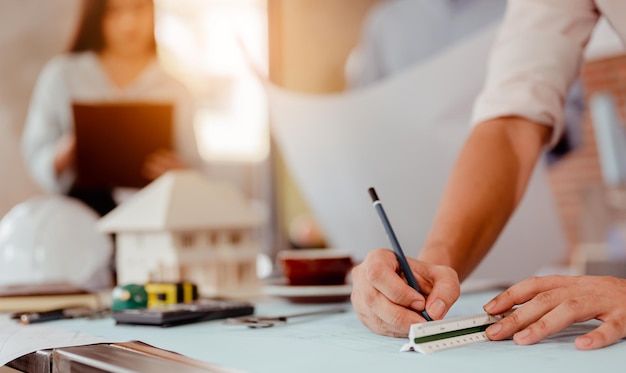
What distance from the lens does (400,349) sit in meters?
0.69

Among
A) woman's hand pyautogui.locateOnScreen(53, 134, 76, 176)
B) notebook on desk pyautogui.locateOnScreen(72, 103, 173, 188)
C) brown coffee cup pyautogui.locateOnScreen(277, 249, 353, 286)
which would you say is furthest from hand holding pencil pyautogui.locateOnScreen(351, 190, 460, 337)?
woman's hand pyautogui.locateOnScreen(53, 134, 76, 176)

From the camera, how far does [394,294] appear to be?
2.52 ft

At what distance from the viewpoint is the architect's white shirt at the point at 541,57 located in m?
1.25

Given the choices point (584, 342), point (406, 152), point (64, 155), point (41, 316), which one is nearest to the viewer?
point (584, 342)

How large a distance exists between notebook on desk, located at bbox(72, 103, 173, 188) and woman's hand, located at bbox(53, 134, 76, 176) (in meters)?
0.02

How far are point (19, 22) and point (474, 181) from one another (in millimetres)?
1596

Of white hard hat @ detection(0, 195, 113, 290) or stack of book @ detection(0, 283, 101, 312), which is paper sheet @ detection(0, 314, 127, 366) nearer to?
stack of book @ detection(0, 283, 101, 312)

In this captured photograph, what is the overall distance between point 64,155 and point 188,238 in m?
0.98

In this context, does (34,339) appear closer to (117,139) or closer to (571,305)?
(571,305)

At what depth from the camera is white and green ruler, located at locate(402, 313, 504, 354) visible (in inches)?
26.3

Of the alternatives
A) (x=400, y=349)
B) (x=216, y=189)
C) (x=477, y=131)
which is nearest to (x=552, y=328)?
(x=400, y=349)

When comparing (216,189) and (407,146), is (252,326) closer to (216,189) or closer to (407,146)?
(216,189)

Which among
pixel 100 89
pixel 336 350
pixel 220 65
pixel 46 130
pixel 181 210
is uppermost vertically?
pixel 220 65

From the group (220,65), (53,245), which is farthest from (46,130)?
(220,65)
